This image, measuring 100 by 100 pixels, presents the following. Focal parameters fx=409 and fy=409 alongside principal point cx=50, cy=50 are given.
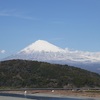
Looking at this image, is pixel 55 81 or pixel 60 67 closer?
pixel 55 81

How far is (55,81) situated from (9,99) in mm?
54198

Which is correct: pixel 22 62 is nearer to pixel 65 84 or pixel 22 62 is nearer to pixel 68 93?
pixel 65 84

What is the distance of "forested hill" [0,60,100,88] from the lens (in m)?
142

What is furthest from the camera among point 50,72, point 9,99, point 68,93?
point 50,72

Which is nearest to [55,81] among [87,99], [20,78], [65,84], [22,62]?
[65,84]

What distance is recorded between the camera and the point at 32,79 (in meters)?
147

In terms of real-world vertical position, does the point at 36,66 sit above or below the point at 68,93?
above

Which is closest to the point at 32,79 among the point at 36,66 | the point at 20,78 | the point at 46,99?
the point at 20,78

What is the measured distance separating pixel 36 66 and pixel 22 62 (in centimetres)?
770

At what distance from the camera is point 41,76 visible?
151 meters

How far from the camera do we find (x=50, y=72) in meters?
154

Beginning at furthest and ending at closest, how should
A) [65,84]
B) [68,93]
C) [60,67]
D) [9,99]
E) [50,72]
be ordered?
[60,67], [50,72], [65,84], [68,93], [9,99]

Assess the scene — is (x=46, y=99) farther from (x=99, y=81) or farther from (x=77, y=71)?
(x=77, y=71)

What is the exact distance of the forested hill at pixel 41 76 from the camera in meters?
142
